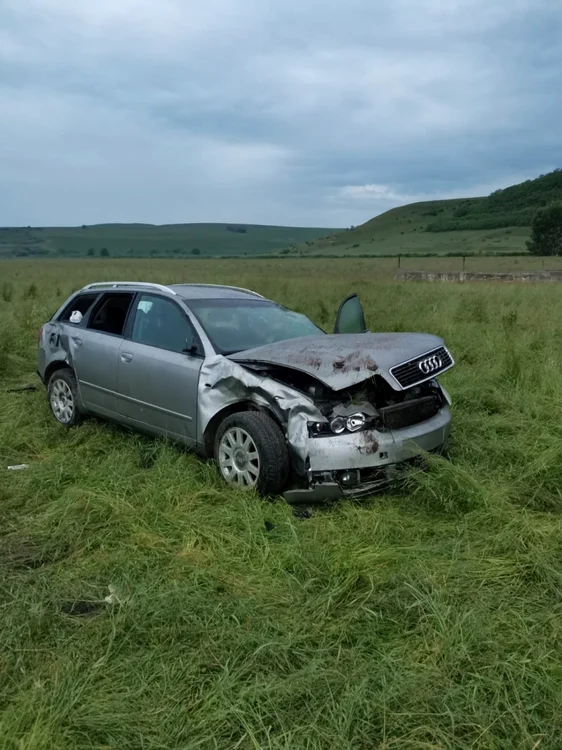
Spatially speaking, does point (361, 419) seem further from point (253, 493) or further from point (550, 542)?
point (550, 542)

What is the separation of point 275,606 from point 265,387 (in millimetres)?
1670

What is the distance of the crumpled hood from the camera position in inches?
168

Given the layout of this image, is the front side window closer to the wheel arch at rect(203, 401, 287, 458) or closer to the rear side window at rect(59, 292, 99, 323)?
the wheel arch at rect(203, 401, 287, 458)

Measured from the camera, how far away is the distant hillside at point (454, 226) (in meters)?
77.5

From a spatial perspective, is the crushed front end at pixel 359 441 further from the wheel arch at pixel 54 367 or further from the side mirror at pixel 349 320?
the wheel arch at pixel 54 367

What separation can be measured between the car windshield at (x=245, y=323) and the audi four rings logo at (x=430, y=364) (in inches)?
53.4

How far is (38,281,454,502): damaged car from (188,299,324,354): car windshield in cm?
1

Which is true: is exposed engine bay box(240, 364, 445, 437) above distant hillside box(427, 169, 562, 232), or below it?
below

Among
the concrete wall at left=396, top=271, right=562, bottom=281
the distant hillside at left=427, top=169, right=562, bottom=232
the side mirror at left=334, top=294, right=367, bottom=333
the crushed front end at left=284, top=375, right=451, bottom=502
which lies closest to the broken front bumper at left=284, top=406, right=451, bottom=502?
the crushed front end at left=284, top=375, right=451, bottom=502

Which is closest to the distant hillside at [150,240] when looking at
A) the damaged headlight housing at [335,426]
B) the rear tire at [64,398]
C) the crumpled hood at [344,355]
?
the rear tire at [64,398]

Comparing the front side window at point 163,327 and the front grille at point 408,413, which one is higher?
the front side window at point 163,327

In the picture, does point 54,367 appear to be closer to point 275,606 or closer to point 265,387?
point 265,387

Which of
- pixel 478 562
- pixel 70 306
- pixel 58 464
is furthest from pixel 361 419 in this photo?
pixel 70 306

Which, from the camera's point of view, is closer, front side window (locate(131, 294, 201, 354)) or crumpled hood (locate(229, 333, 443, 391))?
crumpled hood (locate(229, 333, 443, 391))
